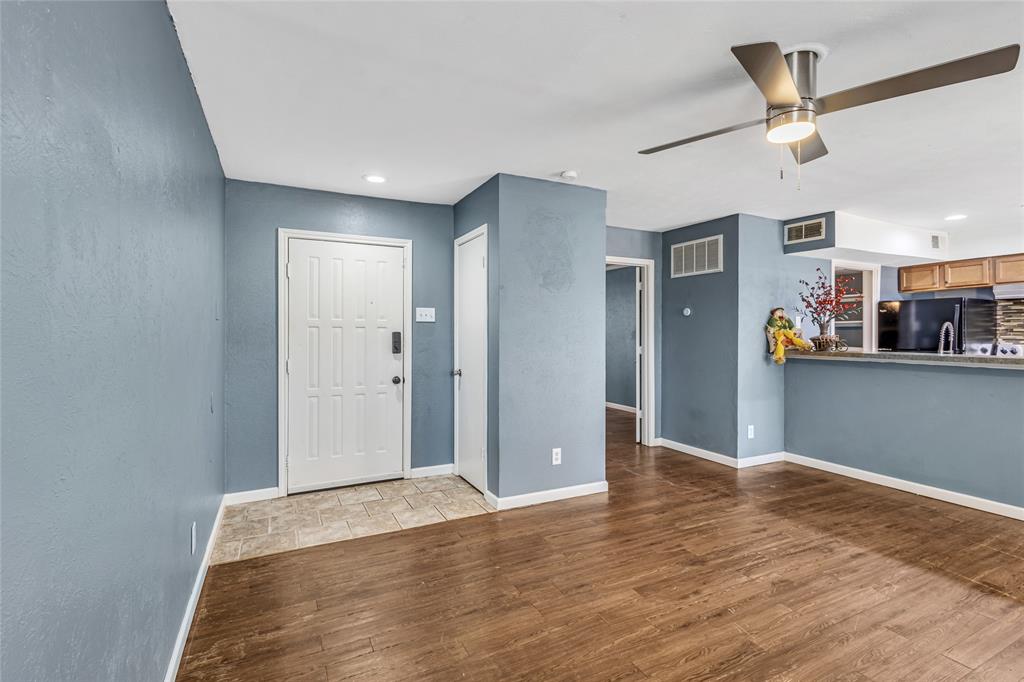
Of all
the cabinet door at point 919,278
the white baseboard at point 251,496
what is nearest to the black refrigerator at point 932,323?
the cabinet door at point 919,278

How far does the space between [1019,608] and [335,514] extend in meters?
3.91

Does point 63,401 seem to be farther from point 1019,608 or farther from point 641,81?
point 1019,608

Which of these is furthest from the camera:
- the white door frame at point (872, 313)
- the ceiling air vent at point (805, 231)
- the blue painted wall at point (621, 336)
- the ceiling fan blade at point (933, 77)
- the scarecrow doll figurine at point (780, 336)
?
the blue painted wall at point (621, 336)

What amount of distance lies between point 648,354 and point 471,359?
7.78ft

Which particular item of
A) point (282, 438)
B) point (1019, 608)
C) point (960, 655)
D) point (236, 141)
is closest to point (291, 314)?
point (282, 438)

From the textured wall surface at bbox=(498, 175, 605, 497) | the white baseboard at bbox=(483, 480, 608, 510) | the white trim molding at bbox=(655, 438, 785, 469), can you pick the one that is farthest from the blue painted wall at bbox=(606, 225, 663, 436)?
the white baseboard at bbox=(483, 480, 608, 510)

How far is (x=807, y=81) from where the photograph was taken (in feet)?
6.70

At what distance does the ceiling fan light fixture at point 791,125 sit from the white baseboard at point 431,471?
11.7ft

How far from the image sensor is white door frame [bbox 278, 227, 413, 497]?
3.89 m

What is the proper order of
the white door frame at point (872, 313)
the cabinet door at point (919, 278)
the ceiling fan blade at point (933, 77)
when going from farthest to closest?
the cabinet door at point (919, 278) → the white door frame at point (872, 313) → the ceiling fan blade at point (933, 77)

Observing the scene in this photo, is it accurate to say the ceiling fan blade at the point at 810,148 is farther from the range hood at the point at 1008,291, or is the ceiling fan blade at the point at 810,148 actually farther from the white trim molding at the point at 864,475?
the range hood at the point at 1008,291

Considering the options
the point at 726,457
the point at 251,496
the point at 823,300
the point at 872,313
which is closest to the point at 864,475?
the point at 726,457

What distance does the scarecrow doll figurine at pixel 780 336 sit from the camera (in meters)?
4.81

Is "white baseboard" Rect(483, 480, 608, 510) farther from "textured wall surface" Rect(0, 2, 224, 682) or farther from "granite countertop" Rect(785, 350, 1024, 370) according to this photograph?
"granite countertop" Rect(785, 350, 1024, 370)
